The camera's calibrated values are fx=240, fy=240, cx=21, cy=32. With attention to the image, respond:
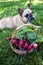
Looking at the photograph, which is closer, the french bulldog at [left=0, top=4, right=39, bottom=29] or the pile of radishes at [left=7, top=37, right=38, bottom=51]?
the pile of radishes at [left=7, top=37, right=38, bottom=51]

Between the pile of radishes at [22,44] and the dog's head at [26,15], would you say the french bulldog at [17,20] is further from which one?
the pile of radishes at [22,44]

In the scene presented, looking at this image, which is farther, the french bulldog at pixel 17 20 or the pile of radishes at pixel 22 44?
the french bulldog at pixel 17 20

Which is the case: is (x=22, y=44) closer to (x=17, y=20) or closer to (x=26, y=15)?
Answer: (x=26, y=15)

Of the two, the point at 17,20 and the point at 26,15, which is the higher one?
the point at 26,15

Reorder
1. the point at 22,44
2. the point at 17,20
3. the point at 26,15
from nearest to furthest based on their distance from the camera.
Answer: the point at 22,44 → the point at 26,15 → the point at 17,20

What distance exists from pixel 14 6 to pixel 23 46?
2828 mm

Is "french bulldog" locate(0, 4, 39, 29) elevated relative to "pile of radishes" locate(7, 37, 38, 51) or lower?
lower

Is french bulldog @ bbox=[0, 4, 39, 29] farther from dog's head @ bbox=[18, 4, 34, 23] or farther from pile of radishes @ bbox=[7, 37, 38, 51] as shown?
pile of radishes @ bbox=[7, 37, 38, 51]

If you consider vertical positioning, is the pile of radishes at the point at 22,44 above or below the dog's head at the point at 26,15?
above

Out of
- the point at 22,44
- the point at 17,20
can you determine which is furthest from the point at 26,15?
the point at 22,44

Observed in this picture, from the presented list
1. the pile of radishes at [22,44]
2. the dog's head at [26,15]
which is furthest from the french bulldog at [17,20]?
the pile of radishes at [22,44]

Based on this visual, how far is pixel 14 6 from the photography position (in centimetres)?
615

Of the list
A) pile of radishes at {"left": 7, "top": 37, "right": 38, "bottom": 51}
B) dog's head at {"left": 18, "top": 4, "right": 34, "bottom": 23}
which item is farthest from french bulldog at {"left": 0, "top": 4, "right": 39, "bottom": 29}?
pile of radishes at {"left": 7, "top": 37, "right": 38, "bottom": 51}

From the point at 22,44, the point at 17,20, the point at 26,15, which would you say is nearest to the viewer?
the point at 22,44
